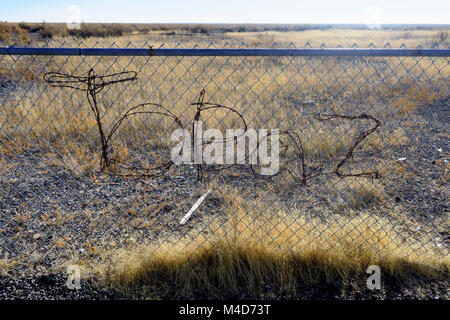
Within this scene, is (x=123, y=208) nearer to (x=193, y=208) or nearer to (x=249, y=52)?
(x=193, y=208)

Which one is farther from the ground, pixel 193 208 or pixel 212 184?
pixel 212 184

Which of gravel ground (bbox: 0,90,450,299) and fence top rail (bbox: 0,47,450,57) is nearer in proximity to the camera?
fence top rail (bbox: 0,47,450,57)

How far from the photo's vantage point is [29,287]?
8.02 ft

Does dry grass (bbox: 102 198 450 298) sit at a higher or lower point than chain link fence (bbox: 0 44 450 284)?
lower

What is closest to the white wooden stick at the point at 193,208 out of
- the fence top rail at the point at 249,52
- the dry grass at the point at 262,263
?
the dry grass at the point at 262,263

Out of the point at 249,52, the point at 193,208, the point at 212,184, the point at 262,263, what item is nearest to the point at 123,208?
the point at 193,208

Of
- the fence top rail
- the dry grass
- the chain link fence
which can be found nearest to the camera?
the fence top rail

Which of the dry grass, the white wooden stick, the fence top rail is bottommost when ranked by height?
the dry grass

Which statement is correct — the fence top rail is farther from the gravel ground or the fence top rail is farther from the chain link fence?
the gravel ground

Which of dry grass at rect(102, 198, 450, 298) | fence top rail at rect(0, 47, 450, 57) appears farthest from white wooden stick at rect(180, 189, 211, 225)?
fence top rail at rect(0, 47, 450, 57)

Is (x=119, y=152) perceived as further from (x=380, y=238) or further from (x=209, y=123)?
(x=380, y=238)

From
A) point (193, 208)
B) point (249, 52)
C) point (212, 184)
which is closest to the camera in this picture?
Answer: point (249, 52)
